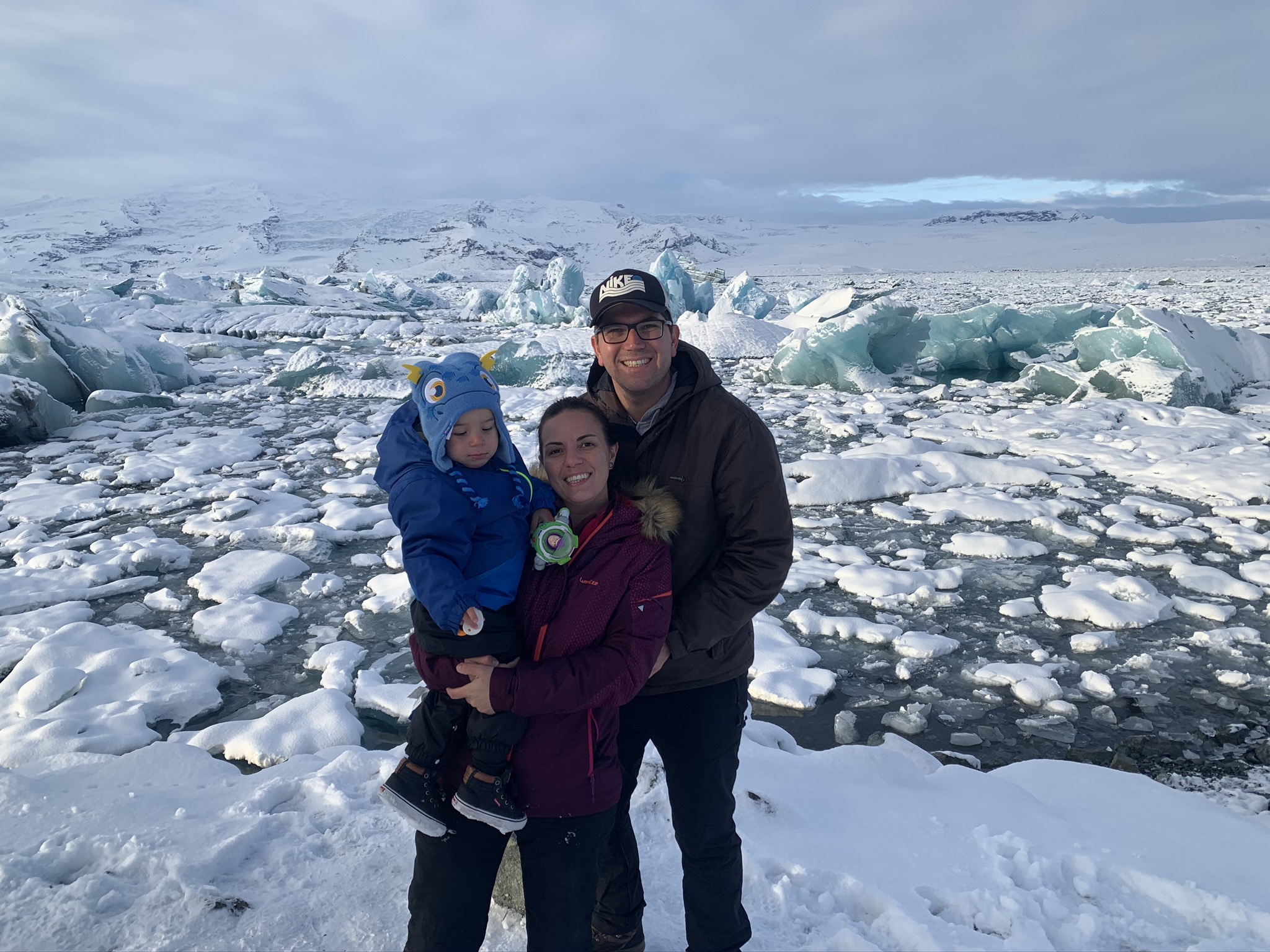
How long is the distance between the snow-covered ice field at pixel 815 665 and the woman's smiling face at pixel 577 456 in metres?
1.07

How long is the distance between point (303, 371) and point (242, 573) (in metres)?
8.07

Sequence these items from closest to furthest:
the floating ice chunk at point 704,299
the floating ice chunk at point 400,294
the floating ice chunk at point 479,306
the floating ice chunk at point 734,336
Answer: the floating ice chunk at point 734,336 → the floating ice chunk at point 704,299 → the floating ice chunk at point 479,306 → the floating ice chunk at point 400,294

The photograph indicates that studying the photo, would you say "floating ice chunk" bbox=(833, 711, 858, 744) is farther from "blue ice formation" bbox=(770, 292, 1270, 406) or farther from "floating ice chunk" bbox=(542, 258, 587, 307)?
"floating ice chunk" bbox=(542, 258, 587, 307)

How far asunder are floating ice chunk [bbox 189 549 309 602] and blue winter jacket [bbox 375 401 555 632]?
330 centimetres

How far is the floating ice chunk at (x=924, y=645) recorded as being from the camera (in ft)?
11.8

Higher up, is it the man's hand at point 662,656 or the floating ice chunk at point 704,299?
the man's hand at point 662,656

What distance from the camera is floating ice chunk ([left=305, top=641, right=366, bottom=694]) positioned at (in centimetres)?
336

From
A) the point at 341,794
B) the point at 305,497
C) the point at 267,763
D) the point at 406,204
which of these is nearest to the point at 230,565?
the point at 305,497

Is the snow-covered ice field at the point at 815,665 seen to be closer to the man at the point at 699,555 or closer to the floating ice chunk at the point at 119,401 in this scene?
the floating ice chunk at the point at 119,401

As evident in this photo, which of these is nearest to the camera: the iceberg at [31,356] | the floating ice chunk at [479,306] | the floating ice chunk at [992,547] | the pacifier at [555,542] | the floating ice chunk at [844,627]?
the pacifier at [555,542]

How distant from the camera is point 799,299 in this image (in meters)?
22.5

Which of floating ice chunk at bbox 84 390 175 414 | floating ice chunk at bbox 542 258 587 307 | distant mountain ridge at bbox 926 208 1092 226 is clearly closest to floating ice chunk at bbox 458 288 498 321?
floating ice chunk at bbox 542 258 587 307

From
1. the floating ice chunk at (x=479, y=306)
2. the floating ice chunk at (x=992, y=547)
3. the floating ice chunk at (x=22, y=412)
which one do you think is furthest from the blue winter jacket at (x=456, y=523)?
the floating ice chunk at (x=479, y=306)

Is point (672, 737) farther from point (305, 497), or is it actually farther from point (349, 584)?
point (305, 497)
